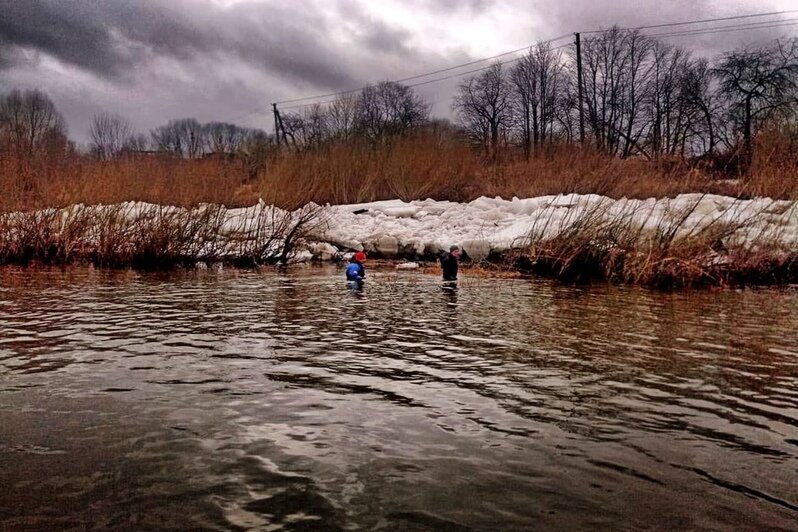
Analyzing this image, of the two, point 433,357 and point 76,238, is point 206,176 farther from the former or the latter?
point 433,357

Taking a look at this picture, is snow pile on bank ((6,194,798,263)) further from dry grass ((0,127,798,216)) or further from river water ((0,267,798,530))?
river water ((0,267,798,530))

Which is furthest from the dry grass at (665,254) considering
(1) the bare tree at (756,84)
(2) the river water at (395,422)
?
(1) the bare tree at (756,84)

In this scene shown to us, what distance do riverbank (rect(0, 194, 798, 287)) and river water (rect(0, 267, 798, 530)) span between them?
3102 millimetres

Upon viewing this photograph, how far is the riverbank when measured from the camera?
26.8 feet

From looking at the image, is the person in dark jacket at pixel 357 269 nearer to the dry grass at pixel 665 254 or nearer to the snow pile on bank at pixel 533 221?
the dry grass at pixel 665 254

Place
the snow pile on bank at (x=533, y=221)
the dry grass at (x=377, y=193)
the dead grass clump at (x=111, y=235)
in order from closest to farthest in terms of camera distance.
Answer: the dry grass at (x=377, y=193) < the snow pile on bank at (x=533, y=221) < the dead grass clump at (x=111, y=235)

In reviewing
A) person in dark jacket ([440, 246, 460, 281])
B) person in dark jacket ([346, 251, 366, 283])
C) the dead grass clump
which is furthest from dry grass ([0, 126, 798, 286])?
person in dark jacket ([346, 251, 366, 283])

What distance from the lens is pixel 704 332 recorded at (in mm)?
4699

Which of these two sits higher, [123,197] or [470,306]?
[123,197]

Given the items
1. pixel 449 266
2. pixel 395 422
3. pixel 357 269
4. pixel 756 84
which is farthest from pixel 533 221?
pixel 756 84

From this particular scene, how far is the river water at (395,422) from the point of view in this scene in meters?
1.80

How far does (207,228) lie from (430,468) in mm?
9498

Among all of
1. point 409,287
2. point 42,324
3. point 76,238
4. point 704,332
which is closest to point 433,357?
point 704,332

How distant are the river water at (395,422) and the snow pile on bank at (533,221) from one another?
3.56 metres
